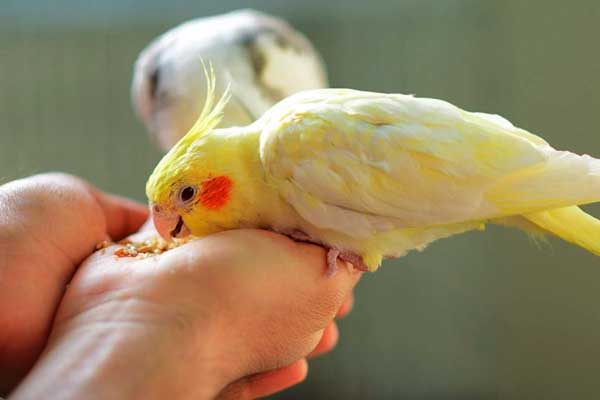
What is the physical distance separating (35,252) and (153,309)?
0.32 meters

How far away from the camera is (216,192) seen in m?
1.09

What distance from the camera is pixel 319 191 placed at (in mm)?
1021

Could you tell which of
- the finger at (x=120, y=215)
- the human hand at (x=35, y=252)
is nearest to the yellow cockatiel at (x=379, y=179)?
the human hand at (x=35, y=252)

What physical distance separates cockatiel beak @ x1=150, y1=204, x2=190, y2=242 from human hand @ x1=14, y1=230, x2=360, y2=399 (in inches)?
3.8

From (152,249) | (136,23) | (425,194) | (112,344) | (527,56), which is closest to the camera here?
(112,344)

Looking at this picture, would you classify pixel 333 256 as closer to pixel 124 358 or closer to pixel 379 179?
pixel 379 179

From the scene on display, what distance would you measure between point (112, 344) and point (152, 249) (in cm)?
39

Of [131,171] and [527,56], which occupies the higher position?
[527,56]

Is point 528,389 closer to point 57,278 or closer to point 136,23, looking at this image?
point 57,278

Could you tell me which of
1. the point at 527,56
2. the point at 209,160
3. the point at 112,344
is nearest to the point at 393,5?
the point at 527,56

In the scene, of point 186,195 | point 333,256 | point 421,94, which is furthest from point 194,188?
point 421,94

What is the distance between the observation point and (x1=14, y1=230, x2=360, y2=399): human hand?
2.60ft

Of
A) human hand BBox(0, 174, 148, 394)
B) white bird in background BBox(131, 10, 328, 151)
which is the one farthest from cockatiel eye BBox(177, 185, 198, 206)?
white bird in background BBox(131, 10, 328, 151)

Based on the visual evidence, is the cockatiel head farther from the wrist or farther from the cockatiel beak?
the wrist
